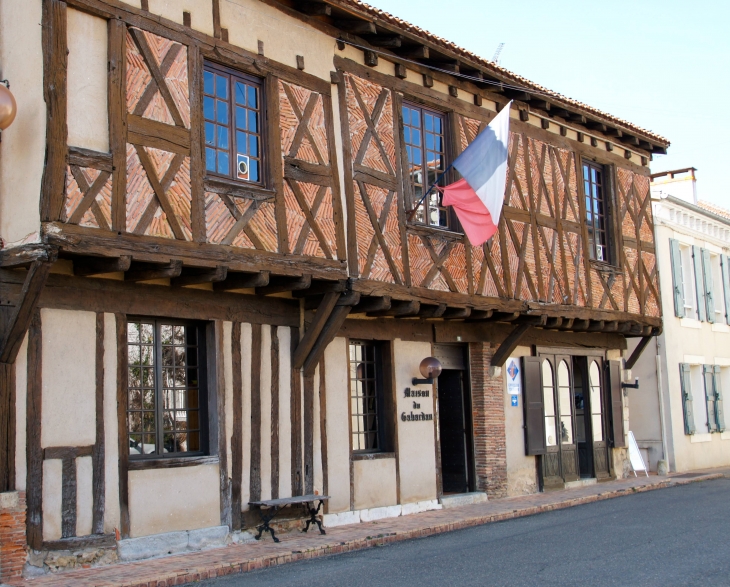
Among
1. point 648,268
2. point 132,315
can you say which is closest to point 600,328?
point 648,268

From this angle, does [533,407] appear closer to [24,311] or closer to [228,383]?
[228,383]

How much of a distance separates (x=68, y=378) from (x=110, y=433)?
0.74m

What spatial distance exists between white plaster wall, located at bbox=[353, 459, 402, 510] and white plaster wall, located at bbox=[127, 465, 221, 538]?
2472 mm

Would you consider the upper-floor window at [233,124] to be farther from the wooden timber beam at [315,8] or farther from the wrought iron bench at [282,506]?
the wrought iron bench at [282,506]

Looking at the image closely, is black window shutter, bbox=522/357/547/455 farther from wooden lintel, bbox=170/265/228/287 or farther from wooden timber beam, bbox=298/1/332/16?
wooden lintel, bbox=170/265/228/287

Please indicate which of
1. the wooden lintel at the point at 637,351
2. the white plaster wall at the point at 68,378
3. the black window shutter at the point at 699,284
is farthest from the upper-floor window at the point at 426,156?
the black window shutter at the point at 699,284

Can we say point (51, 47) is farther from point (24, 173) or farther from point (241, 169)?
point (241, 169)

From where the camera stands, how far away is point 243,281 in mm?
10430

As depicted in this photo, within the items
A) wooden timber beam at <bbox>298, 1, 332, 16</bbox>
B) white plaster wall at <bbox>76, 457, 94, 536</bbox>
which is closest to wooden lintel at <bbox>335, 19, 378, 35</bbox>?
wooden timber beam at <bbox>298, 1, 332, 16</bbox>

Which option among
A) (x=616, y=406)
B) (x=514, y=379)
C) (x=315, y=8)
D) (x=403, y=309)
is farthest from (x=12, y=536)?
(x=616, y=406)

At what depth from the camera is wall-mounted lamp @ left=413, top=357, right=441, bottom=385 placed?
13391 mm

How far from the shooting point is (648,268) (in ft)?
60.2

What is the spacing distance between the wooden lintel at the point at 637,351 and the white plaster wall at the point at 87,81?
12.6 m

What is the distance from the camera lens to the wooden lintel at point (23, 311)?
839cm
